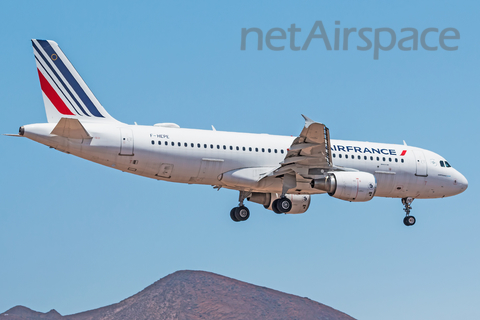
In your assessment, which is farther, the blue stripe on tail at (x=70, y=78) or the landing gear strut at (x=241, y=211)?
the landing gear strut at (x=241, y=211)

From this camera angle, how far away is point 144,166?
1379 inches

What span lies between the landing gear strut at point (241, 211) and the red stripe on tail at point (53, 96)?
10.2m

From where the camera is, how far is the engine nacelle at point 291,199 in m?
41.3

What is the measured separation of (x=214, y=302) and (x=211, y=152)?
54.6 meters

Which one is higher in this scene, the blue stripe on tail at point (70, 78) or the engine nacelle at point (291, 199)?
the blue stripe on tail at point (70, 78)

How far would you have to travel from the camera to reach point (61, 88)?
3544 centimetres

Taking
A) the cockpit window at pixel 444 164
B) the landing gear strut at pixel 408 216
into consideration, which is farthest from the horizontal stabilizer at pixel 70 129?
the cockpit window at pixel 444 164

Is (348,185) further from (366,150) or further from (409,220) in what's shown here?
(409,220)

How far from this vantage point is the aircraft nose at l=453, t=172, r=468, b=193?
1681 inches

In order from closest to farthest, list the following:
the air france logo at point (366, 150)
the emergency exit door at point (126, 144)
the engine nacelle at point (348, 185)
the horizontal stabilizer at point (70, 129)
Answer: the horizontal stabilizer at point (70, 129)
the emergency exit door at point (126, 144)
the engine nacelle at point (348, 185)
the air france logo at point (366, 150)

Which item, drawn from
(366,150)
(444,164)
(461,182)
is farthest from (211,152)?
(461,182)

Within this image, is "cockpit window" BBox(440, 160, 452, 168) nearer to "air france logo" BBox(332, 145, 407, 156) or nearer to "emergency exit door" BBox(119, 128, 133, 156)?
"air france logo" BBox(332, 145, 407, 156)

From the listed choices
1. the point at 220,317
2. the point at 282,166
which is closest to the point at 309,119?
the point at 282,166

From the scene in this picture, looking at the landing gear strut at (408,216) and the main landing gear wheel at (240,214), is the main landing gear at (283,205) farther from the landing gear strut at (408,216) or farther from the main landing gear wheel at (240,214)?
the landing gear strut at (408,216)
